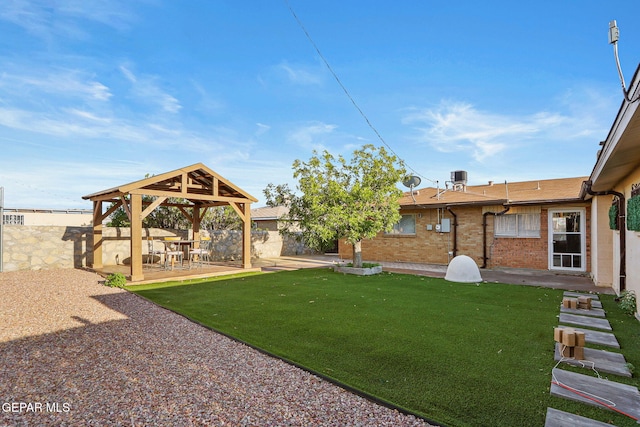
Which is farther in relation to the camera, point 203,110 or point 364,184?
point 203,110

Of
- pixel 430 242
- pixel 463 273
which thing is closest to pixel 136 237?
pixel 463 273

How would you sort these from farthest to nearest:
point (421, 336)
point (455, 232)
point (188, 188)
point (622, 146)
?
point (455, 232)
point (188, 188)
point (421, 336)
point (622, 146)

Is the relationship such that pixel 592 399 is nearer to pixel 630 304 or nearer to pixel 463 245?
pixel 630 304

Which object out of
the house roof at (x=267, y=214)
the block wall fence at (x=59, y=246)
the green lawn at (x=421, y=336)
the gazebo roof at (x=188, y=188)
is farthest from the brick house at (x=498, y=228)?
the house roof at (x=267, y=214)

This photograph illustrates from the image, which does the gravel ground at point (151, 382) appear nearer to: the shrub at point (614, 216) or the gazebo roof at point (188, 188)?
the gazebo roof at point (188, 188)

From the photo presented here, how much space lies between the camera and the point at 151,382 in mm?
3287

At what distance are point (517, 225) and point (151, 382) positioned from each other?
520 inches

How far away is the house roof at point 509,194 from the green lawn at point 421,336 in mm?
4600

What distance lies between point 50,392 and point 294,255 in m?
17.5

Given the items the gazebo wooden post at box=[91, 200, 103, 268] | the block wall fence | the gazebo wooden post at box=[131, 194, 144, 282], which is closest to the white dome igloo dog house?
the block wall fence

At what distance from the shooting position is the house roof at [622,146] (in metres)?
3.22

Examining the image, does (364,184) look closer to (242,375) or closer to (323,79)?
(323,79)

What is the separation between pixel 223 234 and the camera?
55.0 feet

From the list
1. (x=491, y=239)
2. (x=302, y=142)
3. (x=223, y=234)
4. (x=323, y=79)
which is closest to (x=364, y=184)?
(x=323, y=79)
